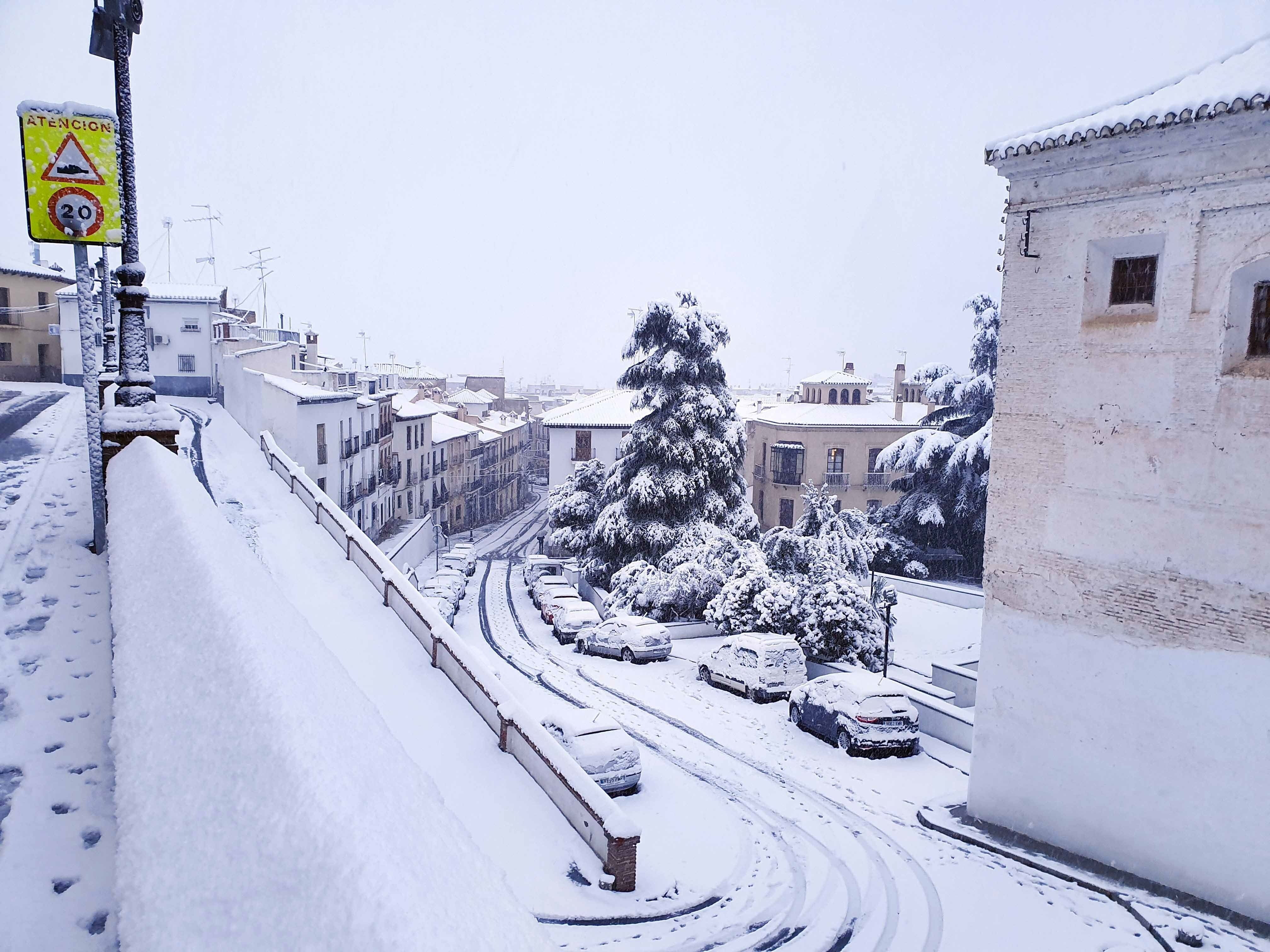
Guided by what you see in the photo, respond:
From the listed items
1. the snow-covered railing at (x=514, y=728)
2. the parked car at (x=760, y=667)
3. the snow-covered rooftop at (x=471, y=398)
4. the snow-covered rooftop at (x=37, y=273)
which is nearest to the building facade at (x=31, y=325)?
the snow-covered rooftop at (x=37, y=273)

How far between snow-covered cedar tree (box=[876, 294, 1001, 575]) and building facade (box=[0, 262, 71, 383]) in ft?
100.0

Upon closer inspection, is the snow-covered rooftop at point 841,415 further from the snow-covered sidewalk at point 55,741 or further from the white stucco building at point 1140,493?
the snow-covered sidewalk at point 55,741

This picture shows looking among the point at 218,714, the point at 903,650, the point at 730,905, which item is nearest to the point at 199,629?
the point at 218,714

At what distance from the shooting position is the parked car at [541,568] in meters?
34.2

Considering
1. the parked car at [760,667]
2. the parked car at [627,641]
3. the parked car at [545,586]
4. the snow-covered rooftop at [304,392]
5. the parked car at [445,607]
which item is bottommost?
the parked car at [545,586]

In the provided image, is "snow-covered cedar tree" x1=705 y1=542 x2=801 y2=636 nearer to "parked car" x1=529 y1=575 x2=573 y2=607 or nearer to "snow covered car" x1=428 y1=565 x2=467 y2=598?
"parked car" x1=529 y1=575 x2=573 y2=607

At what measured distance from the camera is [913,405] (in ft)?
159

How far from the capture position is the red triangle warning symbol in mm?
6309

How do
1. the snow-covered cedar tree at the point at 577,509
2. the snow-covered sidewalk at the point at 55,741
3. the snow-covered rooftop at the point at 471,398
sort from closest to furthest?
the snow-covered sidewalk at the point at 55,741 < the snow-covered cedar tree at the point at 577,509 < the snow-covered rooftop at the point at 471,398

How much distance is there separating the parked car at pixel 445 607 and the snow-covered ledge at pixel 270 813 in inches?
883

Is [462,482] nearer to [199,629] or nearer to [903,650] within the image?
[903,650]

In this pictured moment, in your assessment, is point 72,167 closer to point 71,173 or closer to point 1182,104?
point 71,173

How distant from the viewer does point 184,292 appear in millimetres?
32375

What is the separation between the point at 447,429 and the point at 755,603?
1329 inches
